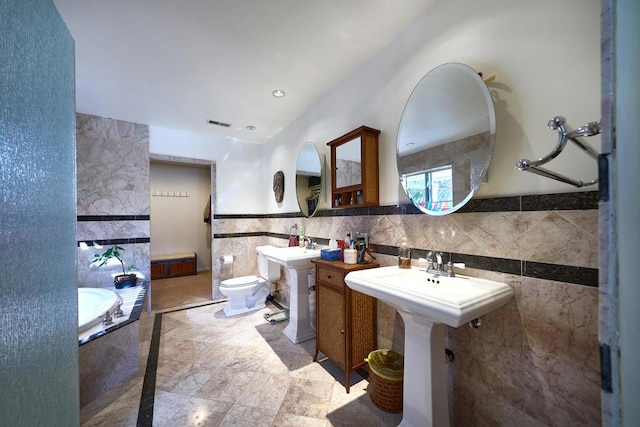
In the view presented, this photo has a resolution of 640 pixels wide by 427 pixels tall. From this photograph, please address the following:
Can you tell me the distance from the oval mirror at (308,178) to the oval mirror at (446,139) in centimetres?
107

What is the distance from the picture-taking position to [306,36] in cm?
165

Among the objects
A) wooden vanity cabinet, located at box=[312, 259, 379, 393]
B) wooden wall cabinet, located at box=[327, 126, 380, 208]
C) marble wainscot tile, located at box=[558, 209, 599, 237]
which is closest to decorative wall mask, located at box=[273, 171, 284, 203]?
wooden wall cabinet, located at box=[327, 126, 380, 208]

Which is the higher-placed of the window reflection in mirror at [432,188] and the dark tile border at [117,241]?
the window reflection in mirror at [432,188]

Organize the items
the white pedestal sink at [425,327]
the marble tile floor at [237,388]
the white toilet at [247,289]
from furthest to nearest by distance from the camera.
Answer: the white toilet at [247,289] < the marble tile floor at [237,388] < the white pedestal sink at [425,327]

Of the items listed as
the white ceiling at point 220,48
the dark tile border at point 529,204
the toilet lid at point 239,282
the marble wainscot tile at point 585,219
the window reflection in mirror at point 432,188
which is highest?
the white ceiling at point 220,48

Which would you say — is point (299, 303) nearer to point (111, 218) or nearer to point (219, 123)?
point (219, 123)

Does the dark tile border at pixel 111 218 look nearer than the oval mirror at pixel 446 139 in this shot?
No

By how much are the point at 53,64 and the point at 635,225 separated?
1.29m

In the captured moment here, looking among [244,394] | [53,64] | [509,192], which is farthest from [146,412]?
[509,192]

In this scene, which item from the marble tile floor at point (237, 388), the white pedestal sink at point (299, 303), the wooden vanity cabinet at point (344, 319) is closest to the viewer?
the marble tile floor at point (237, 388)

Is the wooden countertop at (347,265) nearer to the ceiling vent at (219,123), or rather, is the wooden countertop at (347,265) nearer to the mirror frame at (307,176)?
the mirror frame at (307,176)

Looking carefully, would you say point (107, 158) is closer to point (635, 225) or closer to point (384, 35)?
point (384, 35)

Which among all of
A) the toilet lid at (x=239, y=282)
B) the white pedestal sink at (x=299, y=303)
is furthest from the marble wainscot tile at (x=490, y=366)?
the toilet lid at (x=239, y=282)

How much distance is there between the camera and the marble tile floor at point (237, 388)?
1.46 meters
